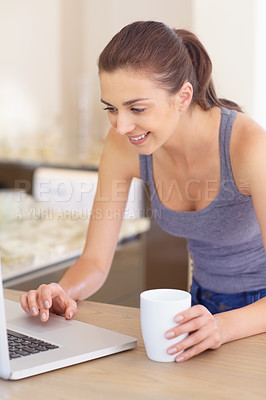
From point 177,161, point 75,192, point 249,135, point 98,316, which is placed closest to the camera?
point 98,316

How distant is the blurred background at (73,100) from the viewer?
8.32ft

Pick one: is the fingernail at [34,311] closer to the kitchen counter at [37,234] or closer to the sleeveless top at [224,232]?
the sleeveless top at [224,232]

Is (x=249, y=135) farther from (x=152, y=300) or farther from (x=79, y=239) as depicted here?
(x=79, y=239)

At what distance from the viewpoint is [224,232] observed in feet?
5.09

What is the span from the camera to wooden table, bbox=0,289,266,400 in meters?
0.89

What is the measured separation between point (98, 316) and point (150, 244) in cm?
150

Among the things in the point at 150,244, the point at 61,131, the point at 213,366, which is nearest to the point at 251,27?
the point at 150,244

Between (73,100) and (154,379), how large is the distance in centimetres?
433

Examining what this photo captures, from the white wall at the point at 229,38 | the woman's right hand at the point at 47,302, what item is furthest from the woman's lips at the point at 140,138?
the white wall at the point at 229,38

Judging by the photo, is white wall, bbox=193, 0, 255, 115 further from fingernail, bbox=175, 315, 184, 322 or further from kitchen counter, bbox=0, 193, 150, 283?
fingernail, bbox=175, 315, 184, 322

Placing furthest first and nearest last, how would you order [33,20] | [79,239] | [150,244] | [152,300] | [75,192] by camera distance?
[33,20] < [75,192] < [150,244] < [79,239] < [152,300]

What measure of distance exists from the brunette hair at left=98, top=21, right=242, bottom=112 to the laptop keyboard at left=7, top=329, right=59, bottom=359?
58 centimetres

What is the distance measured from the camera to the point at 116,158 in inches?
64.4

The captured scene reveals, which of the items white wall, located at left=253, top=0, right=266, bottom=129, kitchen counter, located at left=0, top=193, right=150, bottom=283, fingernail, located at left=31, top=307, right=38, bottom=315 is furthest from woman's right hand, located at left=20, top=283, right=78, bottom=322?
white wall, located at left=253, top=0, right=266, bottom=129
